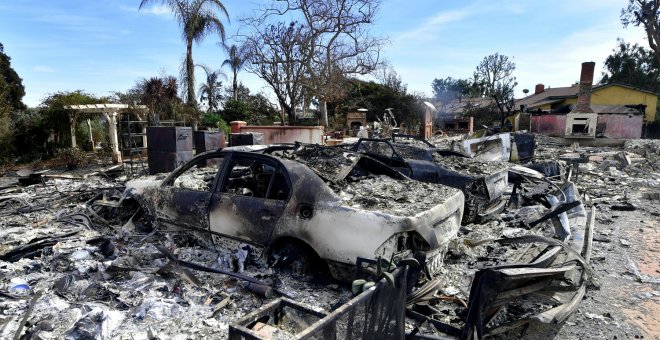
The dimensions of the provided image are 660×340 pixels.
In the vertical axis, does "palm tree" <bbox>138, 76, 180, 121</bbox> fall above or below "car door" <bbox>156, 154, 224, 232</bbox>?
above

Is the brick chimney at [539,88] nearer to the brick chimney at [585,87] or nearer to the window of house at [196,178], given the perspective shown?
the brick chimney at [585,87]

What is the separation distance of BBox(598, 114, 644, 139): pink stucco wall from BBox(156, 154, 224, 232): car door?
1173 inches

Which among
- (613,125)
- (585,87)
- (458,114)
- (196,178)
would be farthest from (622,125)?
(196,178)

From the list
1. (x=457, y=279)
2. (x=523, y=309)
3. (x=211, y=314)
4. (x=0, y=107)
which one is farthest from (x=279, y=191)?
(x=0, y=107)

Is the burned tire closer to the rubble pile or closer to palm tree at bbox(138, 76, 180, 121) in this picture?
the rubble pile

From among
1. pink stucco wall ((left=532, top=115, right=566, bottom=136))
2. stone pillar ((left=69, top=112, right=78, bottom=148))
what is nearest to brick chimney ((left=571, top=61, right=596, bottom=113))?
pink stucco wall ((left=532, top=115, right=566, bottom=136))

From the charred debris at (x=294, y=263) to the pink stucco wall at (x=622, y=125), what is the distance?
26.4 metres

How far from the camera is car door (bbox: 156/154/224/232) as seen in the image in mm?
4656

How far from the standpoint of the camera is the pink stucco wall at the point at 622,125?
27016 mm

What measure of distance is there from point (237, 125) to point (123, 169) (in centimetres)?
438

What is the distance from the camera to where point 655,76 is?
148 ft

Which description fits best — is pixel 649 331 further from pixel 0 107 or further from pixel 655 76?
pixel 655 76

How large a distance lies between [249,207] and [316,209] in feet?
2.72

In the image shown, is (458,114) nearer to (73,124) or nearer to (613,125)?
(613,125)
